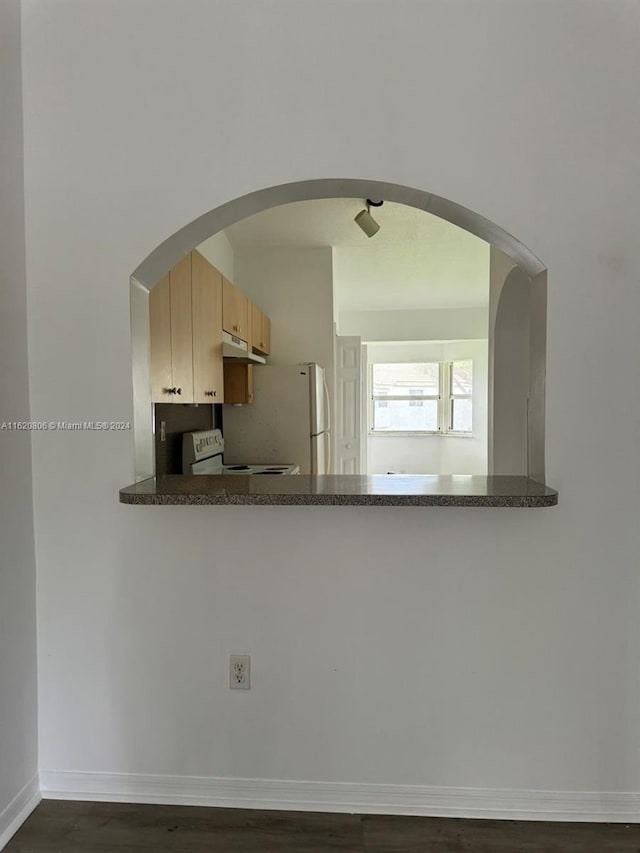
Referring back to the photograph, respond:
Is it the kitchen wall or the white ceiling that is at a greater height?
the white ceiling

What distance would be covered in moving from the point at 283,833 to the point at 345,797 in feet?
0.69

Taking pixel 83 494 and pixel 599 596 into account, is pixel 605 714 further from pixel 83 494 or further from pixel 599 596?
pixel 83 494

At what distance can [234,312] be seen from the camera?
290cm

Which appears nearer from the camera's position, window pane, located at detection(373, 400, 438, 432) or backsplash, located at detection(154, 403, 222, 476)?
backsplash, located at detection(154, 403, 222, 476)

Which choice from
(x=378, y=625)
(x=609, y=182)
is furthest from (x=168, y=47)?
(x=378, y=625)

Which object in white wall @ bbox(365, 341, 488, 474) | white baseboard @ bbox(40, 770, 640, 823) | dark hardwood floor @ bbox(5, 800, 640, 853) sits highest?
white wall @ bbox(365, 341, 488, 474)

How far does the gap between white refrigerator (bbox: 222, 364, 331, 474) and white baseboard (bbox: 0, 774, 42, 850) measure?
88.2 inches

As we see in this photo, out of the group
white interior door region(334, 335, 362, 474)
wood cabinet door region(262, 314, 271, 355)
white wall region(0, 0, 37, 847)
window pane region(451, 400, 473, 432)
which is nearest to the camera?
white wall region(0, 0, 37, 847)

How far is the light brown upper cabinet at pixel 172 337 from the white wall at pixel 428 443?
507cm

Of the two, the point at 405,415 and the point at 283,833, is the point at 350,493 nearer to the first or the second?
the point at 283,833

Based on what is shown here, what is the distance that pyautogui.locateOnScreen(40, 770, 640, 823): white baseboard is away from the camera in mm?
1494

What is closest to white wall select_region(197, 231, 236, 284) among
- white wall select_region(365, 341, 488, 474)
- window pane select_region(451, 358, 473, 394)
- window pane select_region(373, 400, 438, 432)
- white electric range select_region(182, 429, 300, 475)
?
white electric range select_region(182, 429, 300, 475)

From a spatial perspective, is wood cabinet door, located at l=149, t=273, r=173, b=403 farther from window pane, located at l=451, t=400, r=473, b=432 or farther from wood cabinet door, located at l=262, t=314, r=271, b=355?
window pane, located at l=451, t=400, r=473, b=432

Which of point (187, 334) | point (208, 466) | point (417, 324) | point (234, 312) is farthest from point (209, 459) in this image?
point (417, 324)
